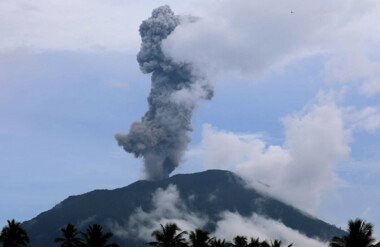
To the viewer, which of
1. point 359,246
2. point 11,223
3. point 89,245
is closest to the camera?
point 359,246

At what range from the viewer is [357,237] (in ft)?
198

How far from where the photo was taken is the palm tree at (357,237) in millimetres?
59906

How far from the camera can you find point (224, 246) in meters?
79.2

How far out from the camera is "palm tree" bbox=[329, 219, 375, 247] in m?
59.9

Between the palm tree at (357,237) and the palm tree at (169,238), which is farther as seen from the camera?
the palm tree at (169,238)

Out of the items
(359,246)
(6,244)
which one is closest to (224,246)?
(359,246)

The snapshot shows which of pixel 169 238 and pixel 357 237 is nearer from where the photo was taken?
pixel 357 237

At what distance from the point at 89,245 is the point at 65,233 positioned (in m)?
6.20

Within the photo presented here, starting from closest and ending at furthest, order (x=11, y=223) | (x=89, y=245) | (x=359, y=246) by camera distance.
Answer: (x=359, y=246), (x=89, y=245), (x=11, y=223)

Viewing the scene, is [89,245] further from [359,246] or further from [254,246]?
[359,246]

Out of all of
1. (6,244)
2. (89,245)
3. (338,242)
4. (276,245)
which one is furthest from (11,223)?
(338,242)

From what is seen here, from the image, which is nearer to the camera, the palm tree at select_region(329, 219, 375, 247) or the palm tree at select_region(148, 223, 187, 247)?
the palm tree at select_region(329, 219, 375, 247)

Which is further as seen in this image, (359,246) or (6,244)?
(6,244)

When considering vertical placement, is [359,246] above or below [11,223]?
below
